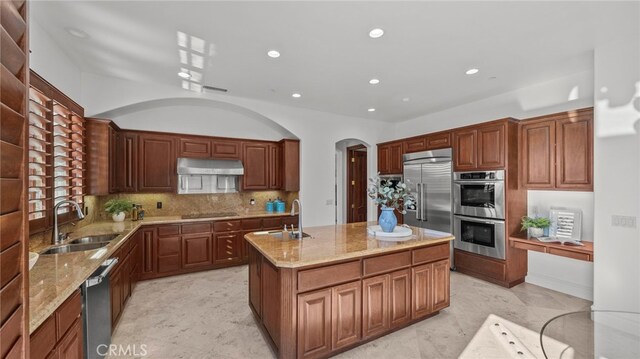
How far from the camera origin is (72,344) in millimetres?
1601

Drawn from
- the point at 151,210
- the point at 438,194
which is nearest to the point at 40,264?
the point at 151,210

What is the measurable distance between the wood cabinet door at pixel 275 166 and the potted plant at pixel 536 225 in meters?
4.09

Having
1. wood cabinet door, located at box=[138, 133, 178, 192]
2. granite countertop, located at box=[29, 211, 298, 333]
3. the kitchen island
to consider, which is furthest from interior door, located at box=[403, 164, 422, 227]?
granite countertop, located at box=[29, 211, 298, 333]

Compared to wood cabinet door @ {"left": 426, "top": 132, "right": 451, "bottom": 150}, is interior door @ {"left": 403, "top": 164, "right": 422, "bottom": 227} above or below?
below

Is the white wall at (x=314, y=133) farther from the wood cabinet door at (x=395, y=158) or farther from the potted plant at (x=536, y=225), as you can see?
the potted plant at (x=536, y=225)

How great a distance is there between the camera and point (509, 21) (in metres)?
2.40

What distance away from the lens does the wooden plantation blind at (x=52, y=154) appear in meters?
2.39

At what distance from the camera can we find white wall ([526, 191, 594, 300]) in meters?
3.48

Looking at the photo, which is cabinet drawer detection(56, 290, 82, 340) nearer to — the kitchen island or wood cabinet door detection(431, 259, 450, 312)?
the kitchen island

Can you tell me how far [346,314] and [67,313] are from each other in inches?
74.2

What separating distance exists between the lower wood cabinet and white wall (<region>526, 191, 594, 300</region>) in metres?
5.25

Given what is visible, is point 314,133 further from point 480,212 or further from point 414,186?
point 480,212

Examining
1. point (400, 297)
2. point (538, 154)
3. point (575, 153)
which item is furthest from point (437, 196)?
point (400, 297)

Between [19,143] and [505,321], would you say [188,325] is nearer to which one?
[19,143]
